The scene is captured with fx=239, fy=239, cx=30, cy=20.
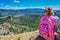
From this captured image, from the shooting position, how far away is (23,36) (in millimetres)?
6832

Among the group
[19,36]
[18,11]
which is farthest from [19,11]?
[19,36]

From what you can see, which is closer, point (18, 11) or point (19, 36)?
point (19, 36)

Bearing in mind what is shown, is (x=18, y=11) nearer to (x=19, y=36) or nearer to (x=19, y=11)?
(x=19, y=11)

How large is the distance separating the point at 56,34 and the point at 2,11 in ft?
8.88

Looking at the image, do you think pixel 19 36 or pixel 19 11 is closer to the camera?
pixel 19 36

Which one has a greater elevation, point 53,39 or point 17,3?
point 17,3

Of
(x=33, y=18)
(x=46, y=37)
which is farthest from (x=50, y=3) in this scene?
(x=46, y=37)

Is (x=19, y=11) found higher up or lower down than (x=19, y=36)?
higher up

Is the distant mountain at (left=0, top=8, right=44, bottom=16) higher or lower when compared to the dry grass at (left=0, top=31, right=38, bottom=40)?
higher

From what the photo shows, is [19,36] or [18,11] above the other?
[18,11]

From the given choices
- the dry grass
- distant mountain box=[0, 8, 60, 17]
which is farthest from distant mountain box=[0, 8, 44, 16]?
the dry grass

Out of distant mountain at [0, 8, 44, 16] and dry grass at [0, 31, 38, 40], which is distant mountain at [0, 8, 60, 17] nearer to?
distant mountain at [0, 8, 44, 16]

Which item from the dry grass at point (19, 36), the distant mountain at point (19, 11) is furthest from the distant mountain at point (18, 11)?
the dry grass at point (19, 36)

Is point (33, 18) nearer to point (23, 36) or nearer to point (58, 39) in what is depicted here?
point (23, 36)
